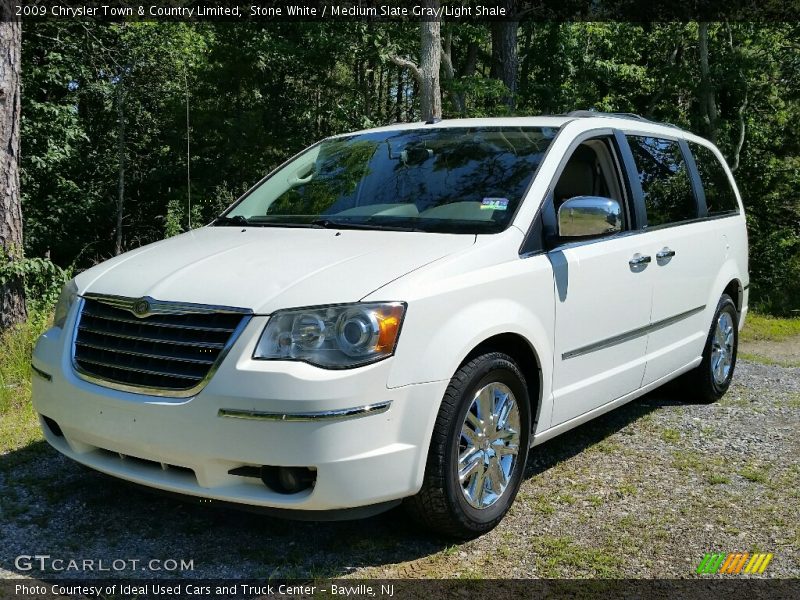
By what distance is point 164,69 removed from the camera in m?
24.5

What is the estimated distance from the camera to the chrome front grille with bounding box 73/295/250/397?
312cm

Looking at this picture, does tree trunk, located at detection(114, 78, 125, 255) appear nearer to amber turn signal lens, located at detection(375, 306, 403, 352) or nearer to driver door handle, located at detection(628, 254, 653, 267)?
driver door handle, located at detection(628, 254, 653, 267)

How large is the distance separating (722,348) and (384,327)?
162 inches

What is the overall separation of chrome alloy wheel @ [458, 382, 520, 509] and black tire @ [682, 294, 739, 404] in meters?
2.77

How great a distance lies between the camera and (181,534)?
369 cm

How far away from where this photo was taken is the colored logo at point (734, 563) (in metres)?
3.47

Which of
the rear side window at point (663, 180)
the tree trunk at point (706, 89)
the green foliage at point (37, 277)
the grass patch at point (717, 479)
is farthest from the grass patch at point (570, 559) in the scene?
the tree trunk at point (706, 89)

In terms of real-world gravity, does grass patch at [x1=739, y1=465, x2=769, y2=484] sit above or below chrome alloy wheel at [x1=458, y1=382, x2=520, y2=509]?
below

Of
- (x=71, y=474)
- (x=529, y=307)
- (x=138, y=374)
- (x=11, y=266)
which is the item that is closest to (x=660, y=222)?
(x=529, y=307)

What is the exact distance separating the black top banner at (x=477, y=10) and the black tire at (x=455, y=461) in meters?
18.0

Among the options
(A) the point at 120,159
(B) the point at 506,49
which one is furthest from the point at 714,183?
(A) the point at 120,159

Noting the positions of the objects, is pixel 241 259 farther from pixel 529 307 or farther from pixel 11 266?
pixel 11 266

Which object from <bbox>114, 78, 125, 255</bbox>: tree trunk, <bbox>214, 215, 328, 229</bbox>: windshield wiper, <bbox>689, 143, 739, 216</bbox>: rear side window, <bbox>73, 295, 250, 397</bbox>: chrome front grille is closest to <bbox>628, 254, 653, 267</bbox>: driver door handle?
<bbox>689, 143, 739, 216</bbox>: rear side window

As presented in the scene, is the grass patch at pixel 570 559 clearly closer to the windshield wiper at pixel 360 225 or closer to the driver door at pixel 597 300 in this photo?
the driver door at pixel 597 300
